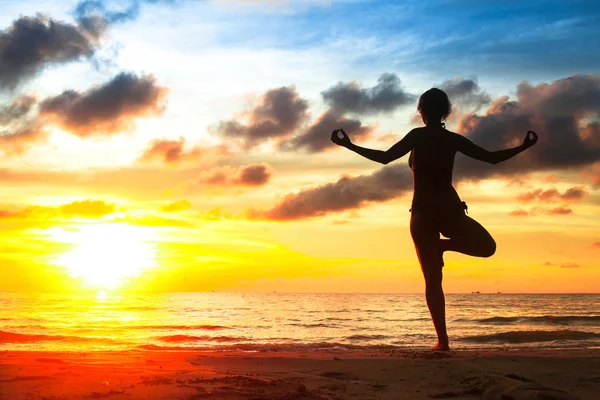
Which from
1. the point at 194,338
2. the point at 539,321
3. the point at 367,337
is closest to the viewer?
the point at 367,337

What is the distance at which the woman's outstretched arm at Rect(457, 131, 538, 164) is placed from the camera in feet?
19.6

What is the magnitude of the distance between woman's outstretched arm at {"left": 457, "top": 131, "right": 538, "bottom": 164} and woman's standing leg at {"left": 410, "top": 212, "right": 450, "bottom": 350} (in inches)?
36.3

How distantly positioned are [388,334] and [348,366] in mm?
15769

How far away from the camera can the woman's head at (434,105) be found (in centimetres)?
657

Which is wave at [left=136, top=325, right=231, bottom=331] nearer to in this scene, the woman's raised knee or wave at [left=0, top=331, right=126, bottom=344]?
wave at [left=0, top=331, right=126, bottom=344]

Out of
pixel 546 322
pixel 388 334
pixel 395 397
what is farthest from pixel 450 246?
pixel 546 322

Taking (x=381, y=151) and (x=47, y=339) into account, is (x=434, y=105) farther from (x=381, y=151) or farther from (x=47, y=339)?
(x=47, y=339)

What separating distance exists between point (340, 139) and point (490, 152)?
5.89ft

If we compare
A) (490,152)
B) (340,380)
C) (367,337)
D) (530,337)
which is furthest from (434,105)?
(530,337)

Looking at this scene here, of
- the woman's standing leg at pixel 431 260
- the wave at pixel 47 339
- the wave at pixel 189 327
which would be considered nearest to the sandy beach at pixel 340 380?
the woman's standing leg at pixel 431 260

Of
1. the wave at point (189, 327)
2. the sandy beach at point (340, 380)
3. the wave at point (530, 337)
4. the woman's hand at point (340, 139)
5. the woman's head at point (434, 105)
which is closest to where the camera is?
the sandy beach at point (340, 380)

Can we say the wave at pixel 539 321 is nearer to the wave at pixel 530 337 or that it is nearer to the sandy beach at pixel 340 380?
the wave at pixel 530 337

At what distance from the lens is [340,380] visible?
5543 millimetres

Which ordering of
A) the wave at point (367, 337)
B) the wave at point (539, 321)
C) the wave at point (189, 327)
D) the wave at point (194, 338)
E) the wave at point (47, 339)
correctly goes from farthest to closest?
the wave at point (539, 321)
the wave at point (189, 327)
the wave at point (367, 337)
the wave at point (194, 338)
the wave at point (47, 339)
